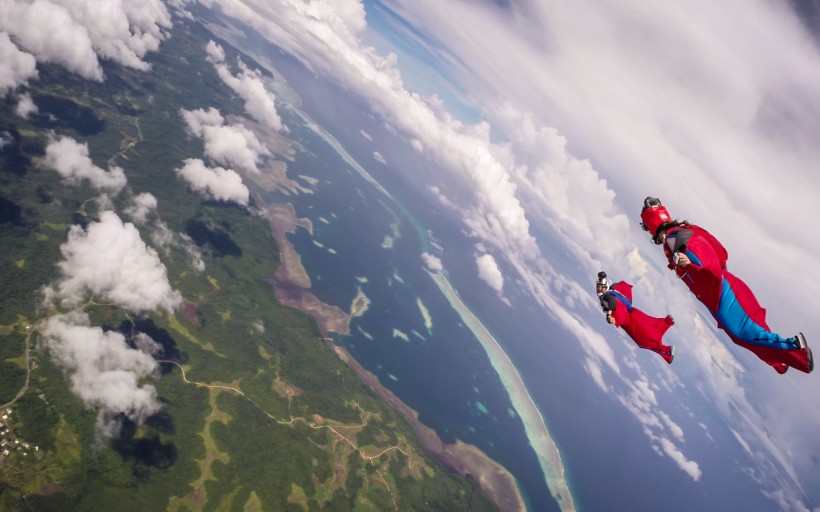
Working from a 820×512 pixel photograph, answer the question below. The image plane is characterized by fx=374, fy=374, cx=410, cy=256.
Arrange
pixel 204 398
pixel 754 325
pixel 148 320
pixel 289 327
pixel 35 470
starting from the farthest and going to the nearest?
pixel 289 327 < pixel 148 320 < pixel 204 398 < pixel 35 470 < pixel 754 325

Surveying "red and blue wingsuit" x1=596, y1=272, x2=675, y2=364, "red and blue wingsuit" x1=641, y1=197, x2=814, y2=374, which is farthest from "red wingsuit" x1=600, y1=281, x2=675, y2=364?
"red and blue wingsuit" x1=641, y1=197, x2=814, y2=374

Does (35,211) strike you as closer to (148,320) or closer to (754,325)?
(148,320)

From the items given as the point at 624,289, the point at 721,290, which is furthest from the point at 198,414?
the point at 721,290

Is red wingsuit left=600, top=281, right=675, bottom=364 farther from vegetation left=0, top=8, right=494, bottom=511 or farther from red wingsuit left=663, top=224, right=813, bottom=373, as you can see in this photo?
vegetation left=0, top=8, right=494, bottom=511

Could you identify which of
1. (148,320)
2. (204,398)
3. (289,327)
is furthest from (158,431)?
(289,327)

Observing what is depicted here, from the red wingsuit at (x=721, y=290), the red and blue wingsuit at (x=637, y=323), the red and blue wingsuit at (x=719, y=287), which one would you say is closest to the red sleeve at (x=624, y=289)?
the red and blue wingsuit at (x=637, y=323)

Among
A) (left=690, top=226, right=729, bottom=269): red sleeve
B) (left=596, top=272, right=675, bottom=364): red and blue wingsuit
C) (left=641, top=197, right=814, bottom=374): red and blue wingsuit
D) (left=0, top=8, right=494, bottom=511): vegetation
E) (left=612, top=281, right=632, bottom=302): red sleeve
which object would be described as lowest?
(left=0, top=8, right=494, bottom=511): vegetation

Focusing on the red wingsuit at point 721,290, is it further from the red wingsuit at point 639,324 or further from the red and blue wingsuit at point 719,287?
the red wingsuit at point 639,324

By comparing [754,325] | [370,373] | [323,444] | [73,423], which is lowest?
[73,423]
